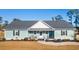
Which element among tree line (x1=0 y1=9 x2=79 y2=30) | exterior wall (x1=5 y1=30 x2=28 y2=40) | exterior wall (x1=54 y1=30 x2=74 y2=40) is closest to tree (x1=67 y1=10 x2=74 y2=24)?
tree line (x1=0 y1=9 x2=79 y2=30)

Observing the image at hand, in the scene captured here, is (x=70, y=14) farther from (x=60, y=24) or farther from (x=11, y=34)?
(x=11, y=34)

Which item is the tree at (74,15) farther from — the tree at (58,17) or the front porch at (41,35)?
the front porch at (41,35)

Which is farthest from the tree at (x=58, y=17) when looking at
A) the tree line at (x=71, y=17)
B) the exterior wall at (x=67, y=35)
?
the exterior wall at (x=67, y=35)

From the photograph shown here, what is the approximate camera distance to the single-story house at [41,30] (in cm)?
495

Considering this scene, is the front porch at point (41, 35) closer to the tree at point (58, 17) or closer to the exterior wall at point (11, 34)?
the exterior wall at point (11, 34)

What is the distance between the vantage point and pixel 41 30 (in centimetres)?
496

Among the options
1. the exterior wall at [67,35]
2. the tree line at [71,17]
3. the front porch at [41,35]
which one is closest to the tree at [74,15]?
the tree line at [71,17]

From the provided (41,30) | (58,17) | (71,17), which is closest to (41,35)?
(41,30)

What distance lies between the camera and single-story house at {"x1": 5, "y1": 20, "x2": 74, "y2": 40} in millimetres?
4949

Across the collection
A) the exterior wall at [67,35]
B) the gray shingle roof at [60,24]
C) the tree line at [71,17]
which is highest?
the tree line at [71,17]

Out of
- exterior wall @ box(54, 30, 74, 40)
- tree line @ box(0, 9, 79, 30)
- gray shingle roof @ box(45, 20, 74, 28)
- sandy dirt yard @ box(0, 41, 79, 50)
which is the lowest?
sandy dirt yard @ box(0, 41, 79, 50)

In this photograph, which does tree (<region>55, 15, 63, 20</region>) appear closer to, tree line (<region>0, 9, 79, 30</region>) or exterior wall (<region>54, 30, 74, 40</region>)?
tree line (<region>0, 9, 79, 30</region>)

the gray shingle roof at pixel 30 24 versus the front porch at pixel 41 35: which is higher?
the gray shingle roof at pixel 30 24
